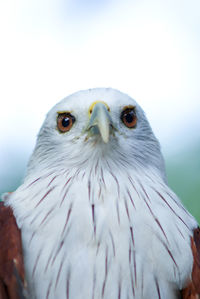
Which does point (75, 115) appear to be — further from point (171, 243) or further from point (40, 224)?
point (171, 243)

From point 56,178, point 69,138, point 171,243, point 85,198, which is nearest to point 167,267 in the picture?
point 171,243

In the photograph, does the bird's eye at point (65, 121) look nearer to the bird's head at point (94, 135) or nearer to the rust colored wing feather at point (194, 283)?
the bird's head at point (94, 135)

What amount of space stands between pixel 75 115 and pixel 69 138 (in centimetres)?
17

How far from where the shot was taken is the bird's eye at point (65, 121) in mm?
3195

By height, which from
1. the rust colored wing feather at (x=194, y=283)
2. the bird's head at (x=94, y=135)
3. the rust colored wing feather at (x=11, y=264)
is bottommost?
the rust colored wing feather at (x=194, y=283)

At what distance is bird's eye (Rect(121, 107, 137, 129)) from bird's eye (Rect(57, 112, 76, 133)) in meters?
0.37

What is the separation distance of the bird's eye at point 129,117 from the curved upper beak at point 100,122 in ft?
0.94

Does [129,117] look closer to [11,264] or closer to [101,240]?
[101,240]

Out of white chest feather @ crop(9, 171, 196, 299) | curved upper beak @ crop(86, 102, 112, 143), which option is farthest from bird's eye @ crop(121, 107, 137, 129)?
white chest feather @ crop(9, 171, 196, 299)

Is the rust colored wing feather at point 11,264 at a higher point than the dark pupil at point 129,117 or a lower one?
lower

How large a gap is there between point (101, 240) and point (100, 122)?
75 cm

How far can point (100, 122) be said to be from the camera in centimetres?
282

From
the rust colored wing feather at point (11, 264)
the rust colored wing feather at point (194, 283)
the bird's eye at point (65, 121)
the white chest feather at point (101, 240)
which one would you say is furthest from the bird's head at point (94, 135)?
the rust colored wing feather at point (194, 283)

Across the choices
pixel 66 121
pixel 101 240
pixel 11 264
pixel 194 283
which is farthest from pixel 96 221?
pixel 66 121
